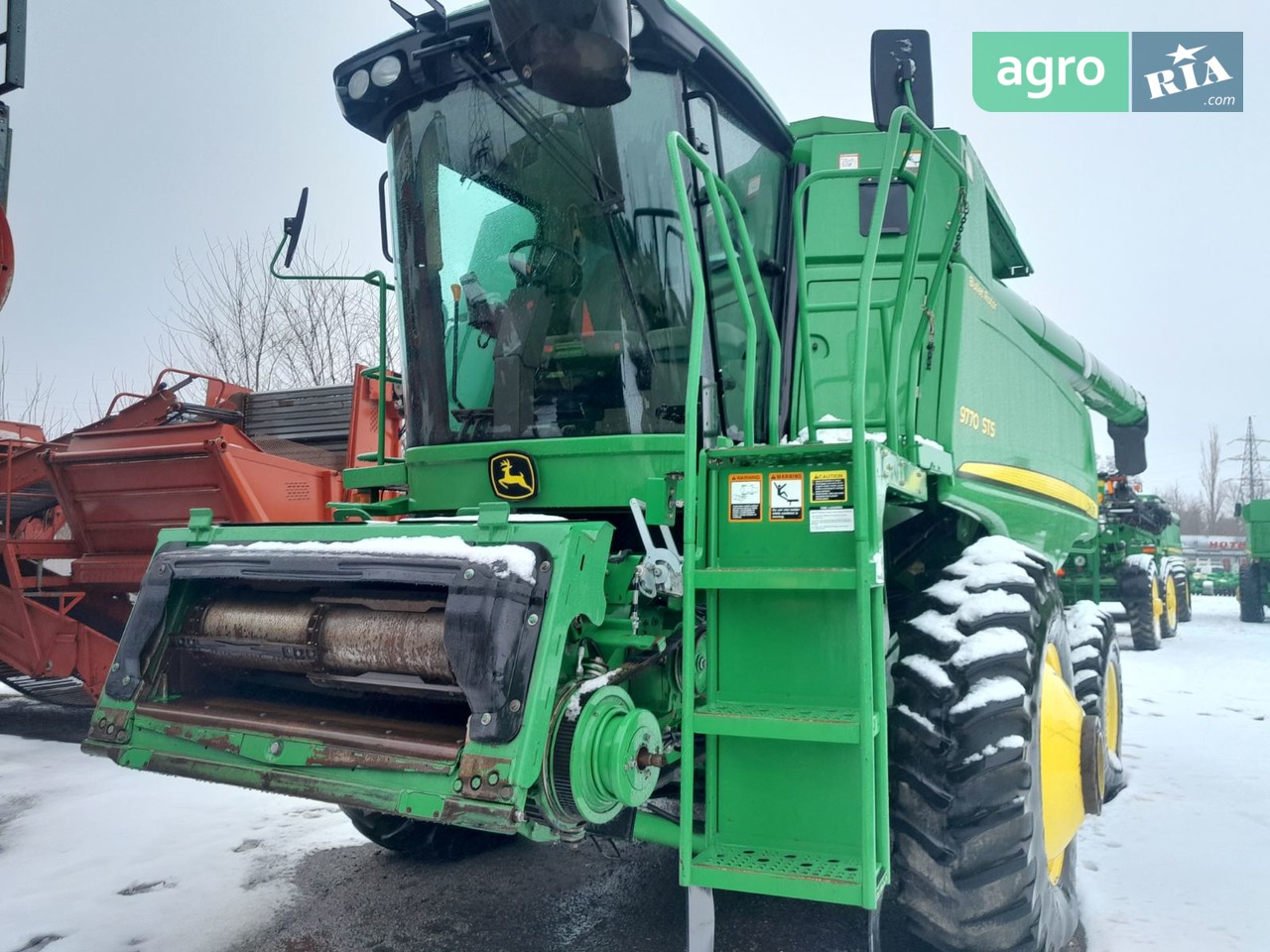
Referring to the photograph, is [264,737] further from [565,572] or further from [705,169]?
[705,169]

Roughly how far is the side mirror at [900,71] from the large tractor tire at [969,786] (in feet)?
4.76

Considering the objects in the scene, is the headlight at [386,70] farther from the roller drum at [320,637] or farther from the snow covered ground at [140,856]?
the snow covered ground at [140,856]

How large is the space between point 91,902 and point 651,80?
11.8 ft

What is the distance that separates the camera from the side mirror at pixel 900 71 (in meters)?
2.75

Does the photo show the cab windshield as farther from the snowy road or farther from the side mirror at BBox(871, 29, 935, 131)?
the snowy road

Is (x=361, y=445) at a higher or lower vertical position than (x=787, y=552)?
higher

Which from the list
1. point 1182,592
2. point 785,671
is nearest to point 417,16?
point 785,671

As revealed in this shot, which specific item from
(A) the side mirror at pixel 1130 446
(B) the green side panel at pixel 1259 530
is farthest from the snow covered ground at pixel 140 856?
(B) the green side panel at pixel 1259 530

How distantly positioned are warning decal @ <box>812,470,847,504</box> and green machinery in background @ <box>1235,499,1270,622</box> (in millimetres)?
18193

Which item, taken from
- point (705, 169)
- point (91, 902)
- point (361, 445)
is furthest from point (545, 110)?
point (361, 445)

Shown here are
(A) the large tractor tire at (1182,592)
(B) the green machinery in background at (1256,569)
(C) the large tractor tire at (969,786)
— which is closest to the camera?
(C) the large tractor tire at (969,786)

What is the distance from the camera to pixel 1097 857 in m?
4.11

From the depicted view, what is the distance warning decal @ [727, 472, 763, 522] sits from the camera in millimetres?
2494

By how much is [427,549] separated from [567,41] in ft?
4.34
